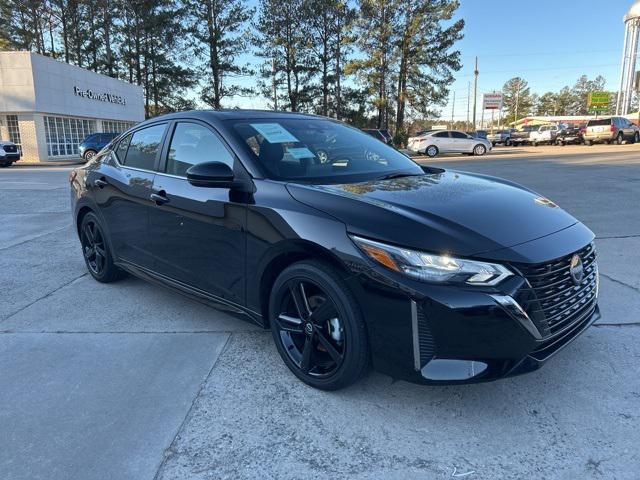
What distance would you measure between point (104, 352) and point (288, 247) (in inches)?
65.3

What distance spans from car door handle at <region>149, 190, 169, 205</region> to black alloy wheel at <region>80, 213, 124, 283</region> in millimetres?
1185

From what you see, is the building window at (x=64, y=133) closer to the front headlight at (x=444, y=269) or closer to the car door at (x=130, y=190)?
the car door at (x=130, y=190)

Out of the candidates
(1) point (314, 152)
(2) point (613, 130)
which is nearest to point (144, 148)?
(1) point (314, 152)

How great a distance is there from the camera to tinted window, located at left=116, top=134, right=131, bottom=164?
4451 mm

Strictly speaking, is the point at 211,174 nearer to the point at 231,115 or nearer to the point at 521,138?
the point at 231,115

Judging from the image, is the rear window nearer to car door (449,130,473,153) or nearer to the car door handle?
car door (449,130,473,153)

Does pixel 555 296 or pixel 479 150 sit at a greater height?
pixel 479 150

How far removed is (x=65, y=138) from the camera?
32.1 meters

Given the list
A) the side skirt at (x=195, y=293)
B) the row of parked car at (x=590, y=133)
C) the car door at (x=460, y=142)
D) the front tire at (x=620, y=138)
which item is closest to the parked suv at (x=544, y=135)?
the row of parked car at (x=590, y=133)

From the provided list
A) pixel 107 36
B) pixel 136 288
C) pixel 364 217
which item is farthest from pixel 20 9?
pixel 364 217

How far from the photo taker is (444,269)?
2307 mm

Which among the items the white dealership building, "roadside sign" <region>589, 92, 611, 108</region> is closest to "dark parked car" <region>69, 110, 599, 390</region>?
the white dealership building

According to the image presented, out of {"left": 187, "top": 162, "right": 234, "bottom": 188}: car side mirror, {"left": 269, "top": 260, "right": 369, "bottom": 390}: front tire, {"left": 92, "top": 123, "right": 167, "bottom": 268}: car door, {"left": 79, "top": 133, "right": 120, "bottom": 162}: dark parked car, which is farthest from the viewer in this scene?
{"left": 79, "top": 133, "right": 120, "bottom": 162}: dark parked car

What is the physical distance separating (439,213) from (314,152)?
1.17 metres
